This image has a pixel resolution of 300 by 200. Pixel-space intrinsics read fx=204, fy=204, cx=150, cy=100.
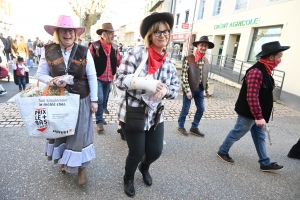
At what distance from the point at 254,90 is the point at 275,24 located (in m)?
9.99

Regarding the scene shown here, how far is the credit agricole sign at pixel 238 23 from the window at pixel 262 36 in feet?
1.64

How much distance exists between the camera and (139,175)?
2.64 m

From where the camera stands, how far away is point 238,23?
13.1 metres

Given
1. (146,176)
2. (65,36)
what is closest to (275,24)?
(146,176)

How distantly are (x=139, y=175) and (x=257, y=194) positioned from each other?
1.48 m

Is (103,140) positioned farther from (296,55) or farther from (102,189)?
(296,55)

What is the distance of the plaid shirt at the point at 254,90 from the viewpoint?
2537 mm

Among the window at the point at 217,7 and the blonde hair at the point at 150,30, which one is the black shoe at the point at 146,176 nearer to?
the blonde hair at the point at 150,30

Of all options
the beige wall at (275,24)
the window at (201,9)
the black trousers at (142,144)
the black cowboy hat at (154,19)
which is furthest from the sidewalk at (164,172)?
the window at (201,9)

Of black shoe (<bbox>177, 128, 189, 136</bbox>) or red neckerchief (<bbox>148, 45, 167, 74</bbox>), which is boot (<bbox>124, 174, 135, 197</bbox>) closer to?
red neckerchief (<bbox>148, 45, 167, 74</bbox>)

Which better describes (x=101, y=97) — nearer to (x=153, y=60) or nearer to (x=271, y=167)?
(x=153, y=60)

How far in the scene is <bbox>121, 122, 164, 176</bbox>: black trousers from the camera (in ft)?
6.61

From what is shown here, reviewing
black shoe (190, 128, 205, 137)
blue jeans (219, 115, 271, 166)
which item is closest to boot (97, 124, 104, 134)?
black shoe (190, 128, 205, 137)

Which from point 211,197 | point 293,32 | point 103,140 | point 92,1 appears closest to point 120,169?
point 103,140
